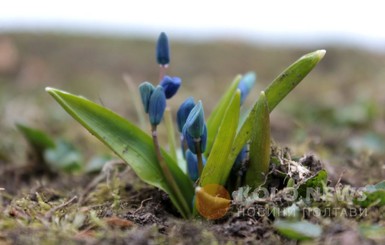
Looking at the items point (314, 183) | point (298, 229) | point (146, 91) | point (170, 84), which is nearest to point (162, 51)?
point (170, 84)

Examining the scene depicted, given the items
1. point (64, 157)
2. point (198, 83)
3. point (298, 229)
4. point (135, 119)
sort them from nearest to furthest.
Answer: point (298, 229), point (64, 157), point (135, 119), point (198, 83)

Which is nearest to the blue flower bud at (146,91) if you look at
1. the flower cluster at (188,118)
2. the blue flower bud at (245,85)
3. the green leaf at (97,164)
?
the flower cluster at (188,118)

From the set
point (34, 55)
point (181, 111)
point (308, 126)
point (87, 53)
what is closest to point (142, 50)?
point (87, 53)

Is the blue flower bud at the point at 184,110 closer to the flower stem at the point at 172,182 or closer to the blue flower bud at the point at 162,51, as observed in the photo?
the flower stem at the point at 172,182

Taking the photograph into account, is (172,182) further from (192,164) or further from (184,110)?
(184,110)

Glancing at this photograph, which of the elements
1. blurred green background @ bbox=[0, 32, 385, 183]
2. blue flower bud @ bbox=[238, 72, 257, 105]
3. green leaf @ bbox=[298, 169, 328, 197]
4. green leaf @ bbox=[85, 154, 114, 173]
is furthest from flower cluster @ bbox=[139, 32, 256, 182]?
blurred green background @ bbox=[0, 32, 385, 183]

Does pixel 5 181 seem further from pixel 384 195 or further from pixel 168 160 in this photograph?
pixel 384 195

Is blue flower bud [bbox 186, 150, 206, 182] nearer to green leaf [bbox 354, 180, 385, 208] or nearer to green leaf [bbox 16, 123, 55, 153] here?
green leaf [bbox 354, 180, 385, 208]
